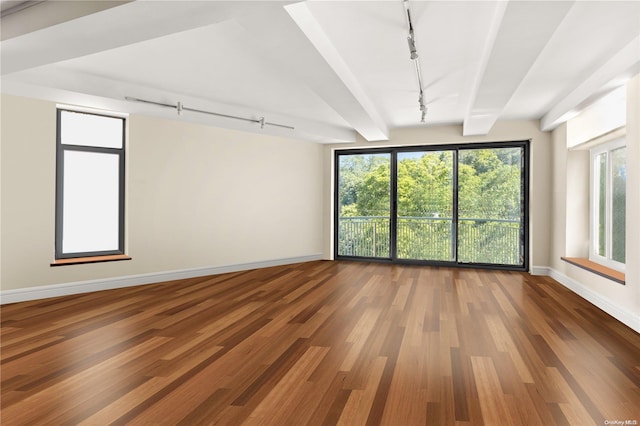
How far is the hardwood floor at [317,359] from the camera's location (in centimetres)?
204

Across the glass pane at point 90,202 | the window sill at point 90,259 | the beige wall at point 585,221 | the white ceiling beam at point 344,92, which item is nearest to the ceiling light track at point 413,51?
the white ceiling beam at point 344,92

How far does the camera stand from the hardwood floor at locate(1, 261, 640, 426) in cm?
204

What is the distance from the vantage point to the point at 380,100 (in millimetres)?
5156

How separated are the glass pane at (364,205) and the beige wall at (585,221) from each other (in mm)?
2878

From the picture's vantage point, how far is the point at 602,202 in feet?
16.7

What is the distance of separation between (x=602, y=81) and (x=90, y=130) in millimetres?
6125

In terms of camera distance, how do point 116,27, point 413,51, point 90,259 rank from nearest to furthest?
point 116,27, point 413,51, point 90,259

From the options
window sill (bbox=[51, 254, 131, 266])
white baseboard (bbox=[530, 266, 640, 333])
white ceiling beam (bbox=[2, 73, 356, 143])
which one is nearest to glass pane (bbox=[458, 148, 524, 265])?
white baseboard (bbox=[530, 266, 640, 333])

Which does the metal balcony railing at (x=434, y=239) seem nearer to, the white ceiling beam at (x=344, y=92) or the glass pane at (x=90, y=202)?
the white ceiling beam at (x=344, y=92)

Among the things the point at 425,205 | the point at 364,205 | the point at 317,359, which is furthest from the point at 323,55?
the point at 364,205

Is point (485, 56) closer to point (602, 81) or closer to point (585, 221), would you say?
point (602, 81)

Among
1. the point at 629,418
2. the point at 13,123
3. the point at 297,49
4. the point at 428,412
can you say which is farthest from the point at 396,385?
the point at 13,123

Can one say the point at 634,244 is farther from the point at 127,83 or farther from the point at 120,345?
the point at 127,83

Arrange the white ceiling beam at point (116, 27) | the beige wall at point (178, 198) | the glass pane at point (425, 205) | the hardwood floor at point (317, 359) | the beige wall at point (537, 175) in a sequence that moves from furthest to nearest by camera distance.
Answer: the glass pane at point (425, 205) < the beige wall at point (537, 175) < the beige wall at point (178, 198) < the white ceiling beam at point (116, 27) < the hardwood floor at point (317, 359)
